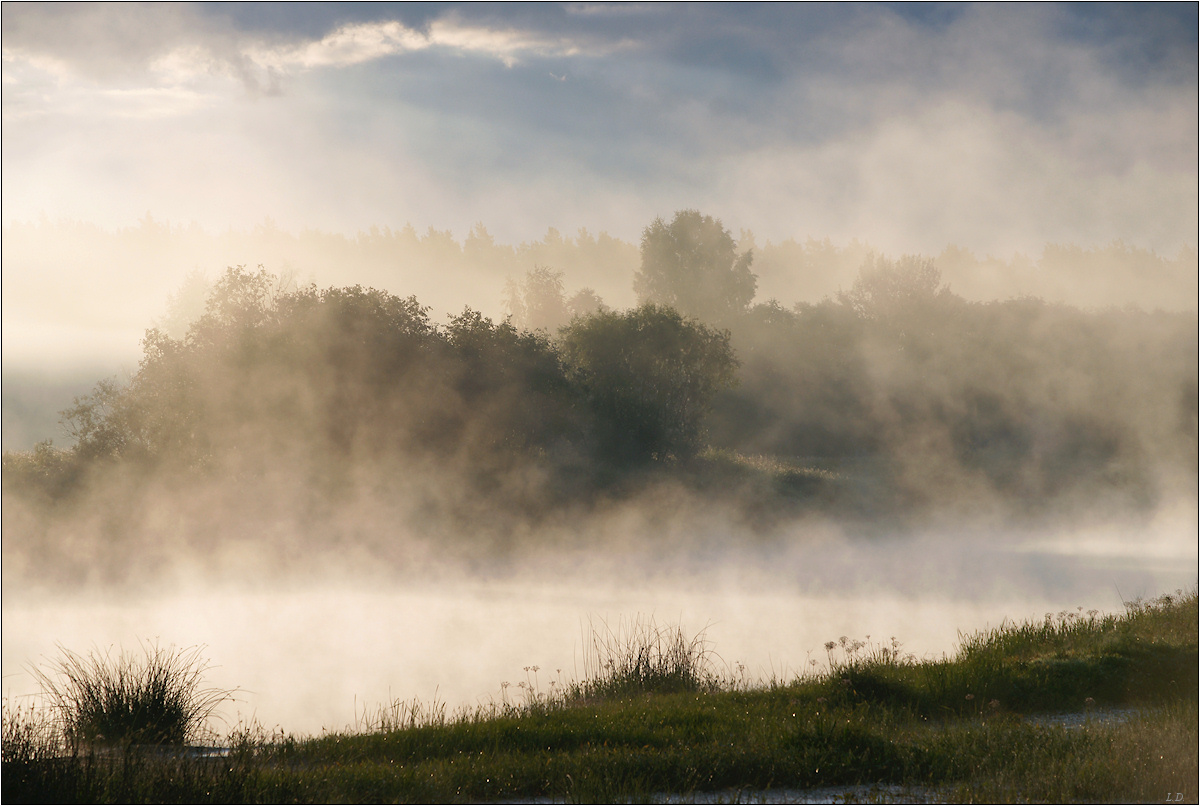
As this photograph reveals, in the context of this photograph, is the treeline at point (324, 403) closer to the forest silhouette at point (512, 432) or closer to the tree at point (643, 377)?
the forest silhouette at point (512, 432)

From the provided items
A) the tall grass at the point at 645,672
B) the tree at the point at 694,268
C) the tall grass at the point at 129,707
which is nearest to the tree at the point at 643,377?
the tall grass at the point at 645,672

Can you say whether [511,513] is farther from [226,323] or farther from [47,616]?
[47,616]

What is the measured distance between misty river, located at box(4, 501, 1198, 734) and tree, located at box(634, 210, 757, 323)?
4613 cm

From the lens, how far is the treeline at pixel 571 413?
30266 millimetres

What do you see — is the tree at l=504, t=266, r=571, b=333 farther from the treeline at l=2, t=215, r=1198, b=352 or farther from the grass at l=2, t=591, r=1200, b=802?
the grass at l=2, t=591, r=1200, b=802

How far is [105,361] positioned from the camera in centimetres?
3431

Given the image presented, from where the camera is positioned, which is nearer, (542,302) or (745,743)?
(745,743)

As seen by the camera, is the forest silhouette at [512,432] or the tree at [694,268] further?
the tree at [694,268]

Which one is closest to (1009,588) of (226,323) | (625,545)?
(625,545)

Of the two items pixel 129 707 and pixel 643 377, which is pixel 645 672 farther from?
pixel 643 377

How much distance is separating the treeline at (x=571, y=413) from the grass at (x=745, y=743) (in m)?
20.6

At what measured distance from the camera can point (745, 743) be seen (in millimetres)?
8109

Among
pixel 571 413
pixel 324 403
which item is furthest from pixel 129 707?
pixel 571 413

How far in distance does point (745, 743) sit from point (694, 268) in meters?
69.6
